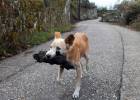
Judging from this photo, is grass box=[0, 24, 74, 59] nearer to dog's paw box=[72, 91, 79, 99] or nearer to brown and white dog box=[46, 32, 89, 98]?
brown and white dog box=[46, 32, 89, 98]

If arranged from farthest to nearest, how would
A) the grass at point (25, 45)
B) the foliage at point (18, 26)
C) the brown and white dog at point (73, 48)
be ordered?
the foliage at point (18, 26)
the grass at point (25, 45)
the brown and white dog at point (73, 48)

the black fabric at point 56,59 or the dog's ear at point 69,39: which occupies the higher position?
the dog's ear at point 69,39

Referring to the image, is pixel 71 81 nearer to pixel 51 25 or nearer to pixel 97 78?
pixel 97 78

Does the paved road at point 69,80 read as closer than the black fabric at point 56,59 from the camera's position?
No

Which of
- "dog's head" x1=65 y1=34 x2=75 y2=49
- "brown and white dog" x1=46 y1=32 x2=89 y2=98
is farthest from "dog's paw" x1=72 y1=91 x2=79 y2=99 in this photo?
"dog's head" x1=65 y1=34 x2=75 y2=49

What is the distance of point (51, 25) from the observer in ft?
72.3

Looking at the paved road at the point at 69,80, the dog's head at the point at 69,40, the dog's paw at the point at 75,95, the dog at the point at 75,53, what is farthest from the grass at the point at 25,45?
the dog's head at the point at 69,40

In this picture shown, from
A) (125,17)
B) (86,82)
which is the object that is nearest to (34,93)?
(86,82)

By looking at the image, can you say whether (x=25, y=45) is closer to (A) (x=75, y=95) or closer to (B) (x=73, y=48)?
(B) (x=73, y=48)

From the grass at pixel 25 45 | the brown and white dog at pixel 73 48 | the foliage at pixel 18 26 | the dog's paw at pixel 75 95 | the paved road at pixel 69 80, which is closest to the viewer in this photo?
the brown and white dog at pixel 73 48

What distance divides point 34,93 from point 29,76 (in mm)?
1567

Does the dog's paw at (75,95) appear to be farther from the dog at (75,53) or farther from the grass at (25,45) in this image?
the grass at (25,45)

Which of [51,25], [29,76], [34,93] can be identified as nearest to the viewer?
[34,93]

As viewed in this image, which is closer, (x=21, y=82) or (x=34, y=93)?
(x=34, y=93)
